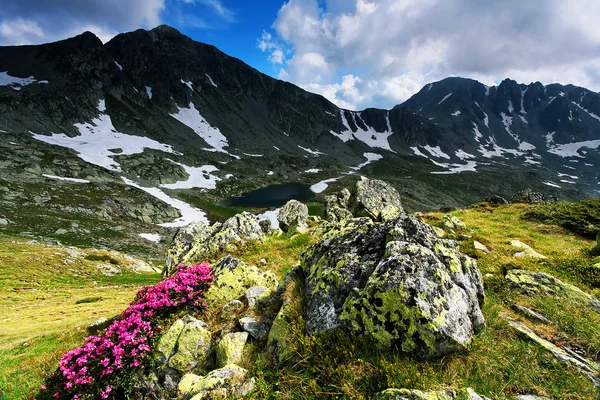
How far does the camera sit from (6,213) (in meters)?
58.9

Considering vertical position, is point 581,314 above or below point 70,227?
below

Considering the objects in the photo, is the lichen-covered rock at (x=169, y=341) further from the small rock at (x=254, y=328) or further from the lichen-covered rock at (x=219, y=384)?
the small rock at (x=254, y=328)

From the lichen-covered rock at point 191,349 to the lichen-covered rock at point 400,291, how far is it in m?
3.29

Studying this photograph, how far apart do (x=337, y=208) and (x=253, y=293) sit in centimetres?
2795

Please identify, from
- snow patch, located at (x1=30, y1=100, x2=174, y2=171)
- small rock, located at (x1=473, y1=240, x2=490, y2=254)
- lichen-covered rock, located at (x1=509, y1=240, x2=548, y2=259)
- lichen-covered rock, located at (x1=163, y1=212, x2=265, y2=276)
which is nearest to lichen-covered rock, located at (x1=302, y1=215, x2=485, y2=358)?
small rock, located at (x1=473, y1=240, x2=490, y2=254)

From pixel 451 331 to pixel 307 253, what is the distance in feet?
17.4

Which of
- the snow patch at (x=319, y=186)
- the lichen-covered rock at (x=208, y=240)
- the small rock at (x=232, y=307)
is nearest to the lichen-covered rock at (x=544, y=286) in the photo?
the small rock at (x=232, y=307)

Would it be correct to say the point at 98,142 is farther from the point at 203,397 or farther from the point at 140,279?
the point at 203,397

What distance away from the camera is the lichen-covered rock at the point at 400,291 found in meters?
5.64

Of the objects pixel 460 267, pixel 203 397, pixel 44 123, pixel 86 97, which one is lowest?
pixel 203 397

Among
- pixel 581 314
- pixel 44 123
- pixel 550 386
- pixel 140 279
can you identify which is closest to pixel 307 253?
pixel 550 386

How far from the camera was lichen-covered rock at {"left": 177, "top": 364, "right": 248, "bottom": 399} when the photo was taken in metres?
6.18

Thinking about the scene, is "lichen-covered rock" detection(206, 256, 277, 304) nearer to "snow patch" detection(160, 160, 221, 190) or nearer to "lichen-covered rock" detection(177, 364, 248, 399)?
"lichen-covered rock" detection(177, 364, 248, 399)

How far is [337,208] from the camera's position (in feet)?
121
